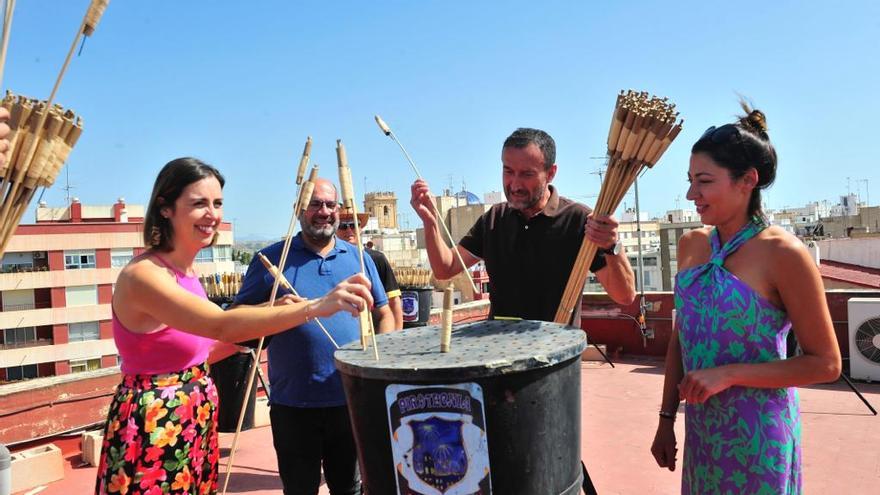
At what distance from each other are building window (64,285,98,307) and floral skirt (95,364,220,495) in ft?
144

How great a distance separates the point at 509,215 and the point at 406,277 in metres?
4.96

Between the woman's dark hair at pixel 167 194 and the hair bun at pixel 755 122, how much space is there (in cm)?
167

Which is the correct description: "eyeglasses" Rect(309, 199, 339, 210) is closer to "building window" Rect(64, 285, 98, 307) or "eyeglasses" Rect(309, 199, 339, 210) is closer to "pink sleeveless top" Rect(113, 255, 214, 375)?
"pink sleeveless top" Rect(113, 255, 214, 375)

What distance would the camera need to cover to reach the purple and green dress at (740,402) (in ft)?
5.66

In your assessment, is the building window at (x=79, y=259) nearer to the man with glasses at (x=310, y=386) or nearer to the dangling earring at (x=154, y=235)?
the man with glasses at (x=310, y=386)

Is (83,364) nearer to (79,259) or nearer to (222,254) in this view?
(79,259)

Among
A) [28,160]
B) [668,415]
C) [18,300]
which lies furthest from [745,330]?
[18,300]

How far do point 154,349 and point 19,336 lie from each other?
42.7m

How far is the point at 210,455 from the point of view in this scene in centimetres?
206

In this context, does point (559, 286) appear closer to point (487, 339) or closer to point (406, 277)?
point (487, 339)

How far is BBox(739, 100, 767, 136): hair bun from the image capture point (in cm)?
184

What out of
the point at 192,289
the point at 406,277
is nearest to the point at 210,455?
the point at 192,289

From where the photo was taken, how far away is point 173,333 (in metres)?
1.92

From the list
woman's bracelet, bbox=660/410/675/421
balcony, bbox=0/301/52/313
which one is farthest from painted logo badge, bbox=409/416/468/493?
balcony, bbox=0/301/52/313
